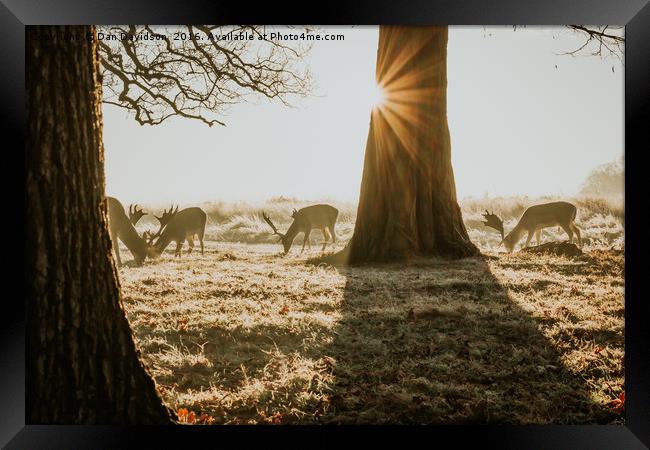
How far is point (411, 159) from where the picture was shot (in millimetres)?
9766

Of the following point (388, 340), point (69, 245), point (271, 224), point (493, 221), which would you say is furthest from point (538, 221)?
point (69, 245)

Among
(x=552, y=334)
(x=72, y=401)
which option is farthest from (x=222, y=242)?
(x=72, y=401)

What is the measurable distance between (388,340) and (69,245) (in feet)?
10.5

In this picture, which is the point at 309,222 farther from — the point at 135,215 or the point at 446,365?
the point at 446,365

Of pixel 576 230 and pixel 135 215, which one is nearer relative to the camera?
pixel 135 215

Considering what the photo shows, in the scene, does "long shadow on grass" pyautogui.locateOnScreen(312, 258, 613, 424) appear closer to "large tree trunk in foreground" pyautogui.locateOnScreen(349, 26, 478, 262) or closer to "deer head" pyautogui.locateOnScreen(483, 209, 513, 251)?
"large tree trunk in foreground" pyautogui.locateOnScreen(349, 26, 478, 262)

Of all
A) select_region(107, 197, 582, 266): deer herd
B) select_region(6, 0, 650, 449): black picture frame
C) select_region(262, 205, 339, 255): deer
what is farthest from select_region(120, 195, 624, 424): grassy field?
select_region(262, 205, 339, 255): deer

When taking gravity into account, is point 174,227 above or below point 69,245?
above

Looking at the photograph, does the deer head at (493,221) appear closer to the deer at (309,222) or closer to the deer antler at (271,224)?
the deer at (309,222)

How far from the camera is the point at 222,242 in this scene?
40.6ft

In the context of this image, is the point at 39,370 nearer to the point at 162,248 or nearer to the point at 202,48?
the point at 202,48

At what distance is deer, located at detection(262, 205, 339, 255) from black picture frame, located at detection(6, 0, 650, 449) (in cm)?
826

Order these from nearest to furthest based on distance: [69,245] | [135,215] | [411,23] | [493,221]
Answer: [69,245] → [411,23] → [135,215] → [493,221]

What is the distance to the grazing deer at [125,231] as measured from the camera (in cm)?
973
